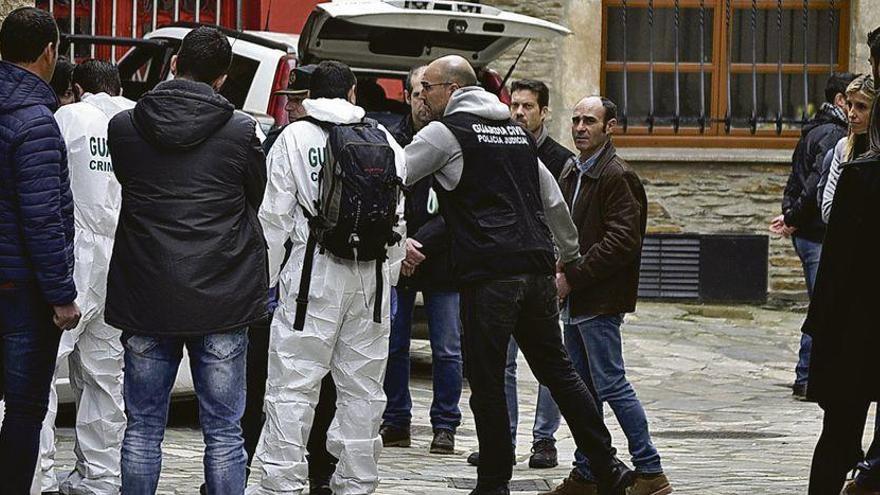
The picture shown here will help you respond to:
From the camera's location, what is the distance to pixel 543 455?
865 centimetres

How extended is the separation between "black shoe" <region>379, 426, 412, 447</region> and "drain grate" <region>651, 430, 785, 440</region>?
162 cm

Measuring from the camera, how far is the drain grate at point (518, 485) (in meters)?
8.04

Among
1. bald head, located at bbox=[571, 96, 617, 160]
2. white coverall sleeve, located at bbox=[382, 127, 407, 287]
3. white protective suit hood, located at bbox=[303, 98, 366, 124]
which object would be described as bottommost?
white coverall sleeve, located at bbox=[382, 127, 407, 287]

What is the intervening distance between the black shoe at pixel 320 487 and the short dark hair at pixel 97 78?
6.19 feet

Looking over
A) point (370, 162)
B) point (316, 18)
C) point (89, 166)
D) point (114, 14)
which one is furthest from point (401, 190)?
point (114, 14)

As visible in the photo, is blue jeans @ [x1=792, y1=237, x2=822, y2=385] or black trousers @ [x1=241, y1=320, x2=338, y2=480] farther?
blue jeans @ [x1=792, y1=237, x2=822, y2=385]

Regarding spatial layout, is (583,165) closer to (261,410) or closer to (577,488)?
(577,488)

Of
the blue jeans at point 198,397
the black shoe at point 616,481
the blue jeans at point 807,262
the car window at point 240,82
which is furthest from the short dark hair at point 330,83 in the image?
the blue jeans at point 807,262

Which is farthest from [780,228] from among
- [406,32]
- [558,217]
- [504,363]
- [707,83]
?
[707,83]

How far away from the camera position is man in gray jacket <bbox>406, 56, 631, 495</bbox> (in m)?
7.26

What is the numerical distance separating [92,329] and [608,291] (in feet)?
7.24

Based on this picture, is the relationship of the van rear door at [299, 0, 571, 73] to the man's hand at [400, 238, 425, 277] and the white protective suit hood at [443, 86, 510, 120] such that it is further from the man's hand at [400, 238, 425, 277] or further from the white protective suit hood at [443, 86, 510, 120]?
the white protective suit hood at [443, 86, 510, 120]

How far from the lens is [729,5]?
638 inches

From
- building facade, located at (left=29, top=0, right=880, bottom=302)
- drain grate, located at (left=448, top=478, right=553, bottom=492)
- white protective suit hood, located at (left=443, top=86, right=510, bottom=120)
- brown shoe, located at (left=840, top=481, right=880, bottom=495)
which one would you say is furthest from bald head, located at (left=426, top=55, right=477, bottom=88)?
building facade, located at (left=29, top=0, right=880, bottom=302)
